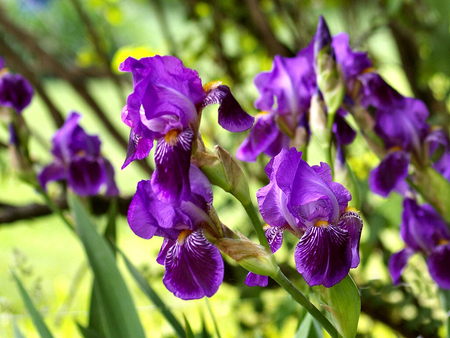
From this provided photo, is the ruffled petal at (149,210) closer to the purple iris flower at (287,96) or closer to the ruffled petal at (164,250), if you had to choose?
the ruffled petal at (164,250)

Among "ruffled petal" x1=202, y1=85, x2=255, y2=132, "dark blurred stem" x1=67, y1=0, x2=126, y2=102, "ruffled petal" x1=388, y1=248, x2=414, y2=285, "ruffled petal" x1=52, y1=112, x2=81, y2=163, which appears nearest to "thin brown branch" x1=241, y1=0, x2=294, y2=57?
"dark blurred stem" x1=67, y1=0, x2=126, y2=102

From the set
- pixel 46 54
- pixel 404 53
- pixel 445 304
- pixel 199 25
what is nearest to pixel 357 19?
pixel 404 53

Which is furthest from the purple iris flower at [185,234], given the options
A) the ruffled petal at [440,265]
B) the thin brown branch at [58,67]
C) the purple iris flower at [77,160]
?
the thin brown branch at [58,67]

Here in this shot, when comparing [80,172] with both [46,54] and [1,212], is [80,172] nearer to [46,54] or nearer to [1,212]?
[1,212]

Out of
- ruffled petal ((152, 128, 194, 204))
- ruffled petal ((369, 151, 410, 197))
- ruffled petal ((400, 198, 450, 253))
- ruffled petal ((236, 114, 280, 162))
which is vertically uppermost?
ruffled petal ((152, 128, 194, 204))

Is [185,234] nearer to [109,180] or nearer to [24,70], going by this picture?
[109,180]

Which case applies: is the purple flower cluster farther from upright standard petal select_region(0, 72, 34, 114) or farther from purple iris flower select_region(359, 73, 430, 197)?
upright standard petal select_region(0, 72, 34, 114)
